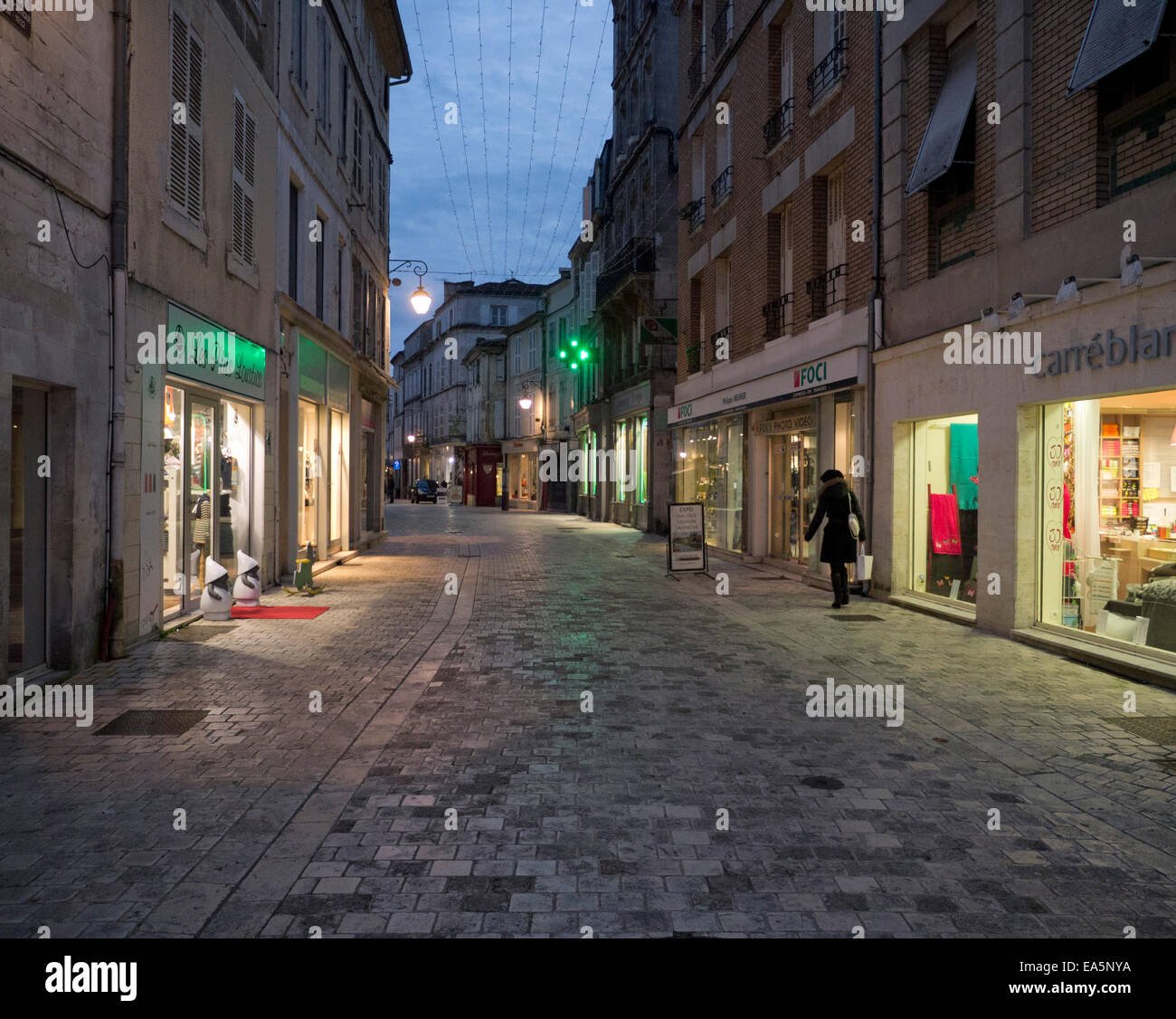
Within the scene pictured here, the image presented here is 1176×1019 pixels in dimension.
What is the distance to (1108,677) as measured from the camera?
7809 mm

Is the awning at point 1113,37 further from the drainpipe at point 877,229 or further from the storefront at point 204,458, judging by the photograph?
the storefront at point 204,458

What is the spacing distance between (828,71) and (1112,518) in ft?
30.2

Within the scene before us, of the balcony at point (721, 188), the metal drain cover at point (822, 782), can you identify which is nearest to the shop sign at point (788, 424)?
the balcony at point (721, 188)

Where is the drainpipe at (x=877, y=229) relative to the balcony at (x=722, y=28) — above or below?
below

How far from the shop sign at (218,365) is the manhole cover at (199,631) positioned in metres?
2.65

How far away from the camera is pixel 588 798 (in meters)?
4.81

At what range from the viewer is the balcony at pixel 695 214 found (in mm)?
21938

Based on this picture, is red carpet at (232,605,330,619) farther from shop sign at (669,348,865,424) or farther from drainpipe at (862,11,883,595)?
shop sign at (669,348,865,424)

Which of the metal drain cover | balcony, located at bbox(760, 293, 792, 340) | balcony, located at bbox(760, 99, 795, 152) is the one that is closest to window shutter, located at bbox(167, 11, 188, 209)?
the metal drain cover

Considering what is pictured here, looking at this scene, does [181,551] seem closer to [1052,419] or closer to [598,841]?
[598,841]

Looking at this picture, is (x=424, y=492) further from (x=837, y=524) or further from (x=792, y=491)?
(x=837, y=524)

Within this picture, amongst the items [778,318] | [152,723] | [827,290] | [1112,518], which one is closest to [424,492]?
[778,318]
